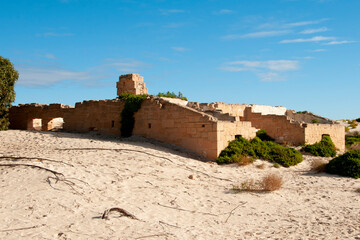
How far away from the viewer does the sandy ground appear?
7.25 meters

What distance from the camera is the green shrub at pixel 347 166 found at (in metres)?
13.7

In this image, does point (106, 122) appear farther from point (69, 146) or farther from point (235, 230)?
point (235, 230)

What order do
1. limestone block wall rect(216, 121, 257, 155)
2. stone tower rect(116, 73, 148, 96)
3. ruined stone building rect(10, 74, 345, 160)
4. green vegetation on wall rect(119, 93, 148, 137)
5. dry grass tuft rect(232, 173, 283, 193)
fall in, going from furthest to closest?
stone tower rect(116, 73, 148, 96), green vegetation on wall rect(119, 93, 148, 137), ruined stone building rect(10, 74, 345, 160), limestone block wall rect(216, 121, 257, 155), dry grass tuft rect(232, 173, 283, 193)

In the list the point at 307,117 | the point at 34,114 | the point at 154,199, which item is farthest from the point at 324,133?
the point at 34,114

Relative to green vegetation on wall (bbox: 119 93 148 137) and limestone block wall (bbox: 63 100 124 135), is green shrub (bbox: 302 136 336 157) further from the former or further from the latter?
limestone block wall (bbox: 63 100 124 135)

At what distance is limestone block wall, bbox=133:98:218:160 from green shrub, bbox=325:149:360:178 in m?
4.91

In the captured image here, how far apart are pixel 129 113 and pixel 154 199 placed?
9.04 m

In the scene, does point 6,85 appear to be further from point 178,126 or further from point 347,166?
point 347,166

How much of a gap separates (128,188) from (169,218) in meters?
2.19

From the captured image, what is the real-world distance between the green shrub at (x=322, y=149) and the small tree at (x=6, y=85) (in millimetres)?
16673

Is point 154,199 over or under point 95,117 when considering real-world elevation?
under

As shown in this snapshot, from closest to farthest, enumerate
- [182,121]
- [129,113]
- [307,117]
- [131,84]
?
[182,121] → [129,113] → [131,84] → [307,117]

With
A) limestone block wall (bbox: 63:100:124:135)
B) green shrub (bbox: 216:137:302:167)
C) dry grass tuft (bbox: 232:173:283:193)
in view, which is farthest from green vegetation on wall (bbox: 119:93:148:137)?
dry grass tuft (bbox: 232:173:283:193)

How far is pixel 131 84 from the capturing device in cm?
2206
